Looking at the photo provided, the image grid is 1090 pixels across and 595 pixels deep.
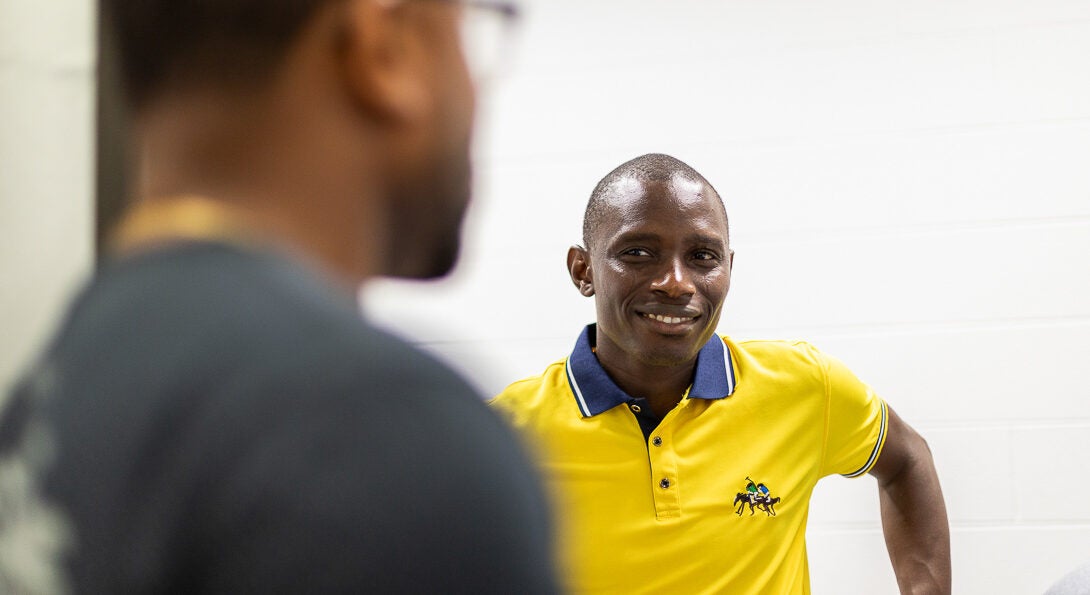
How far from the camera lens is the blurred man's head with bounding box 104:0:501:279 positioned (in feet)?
1.43

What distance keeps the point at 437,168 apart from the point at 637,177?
4.40ft

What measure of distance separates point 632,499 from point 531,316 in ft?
2.40

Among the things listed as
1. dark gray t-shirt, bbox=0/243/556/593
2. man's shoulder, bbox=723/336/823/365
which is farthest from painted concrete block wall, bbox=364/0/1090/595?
dark gray t-shirt, bbox=0/243/556/593

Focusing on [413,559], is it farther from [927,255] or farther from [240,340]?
[927,255]

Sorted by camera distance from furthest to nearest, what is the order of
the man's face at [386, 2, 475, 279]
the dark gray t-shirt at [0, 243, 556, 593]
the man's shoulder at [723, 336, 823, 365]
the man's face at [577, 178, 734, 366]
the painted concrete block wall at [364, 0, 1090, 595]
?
the painted concrete block wall at [364, 0, 1090, 595] → the man's shoulder at [723, 336, 823, 365] → the man's face at [577, 178, 734, 366] → the man's face at [386, 2, 475, 279] → the dark gray t-shirt at [0, 243, 556, 593]

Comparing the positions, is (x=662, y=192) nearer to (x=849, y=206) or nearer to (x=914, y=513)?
(x=849, y=206)

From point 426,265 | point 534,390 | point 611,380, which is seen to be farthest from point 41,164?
point 426,265

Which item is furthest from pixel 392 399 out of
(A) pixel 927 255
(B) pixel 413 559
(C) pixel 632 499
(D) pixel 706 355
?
(A) pixel 927 255

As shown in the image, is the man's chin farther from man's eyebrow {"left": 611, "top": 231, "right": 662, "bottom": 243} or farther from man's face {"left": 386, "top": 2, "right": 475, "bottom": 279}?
man's eyebrow {"left": 611, "top": 231, "right": 662, "bottom": 243}

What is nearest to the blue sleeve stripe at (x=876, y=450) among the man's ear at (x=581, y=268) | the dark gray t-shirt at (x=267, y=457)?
the man's ear at (x=581, y=268)

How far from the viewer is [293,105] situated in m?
0.44

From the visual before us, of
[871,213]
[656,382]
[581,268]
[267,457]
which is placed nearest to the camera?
[267,457]

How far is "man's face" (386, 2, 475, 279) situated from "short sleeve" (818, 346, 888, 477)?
1.40 meters

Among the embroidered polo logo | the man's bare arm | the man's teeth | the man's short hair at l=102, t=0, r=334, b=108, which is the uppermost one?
the man's short hair at l=102, t=0, r=334, b=108
